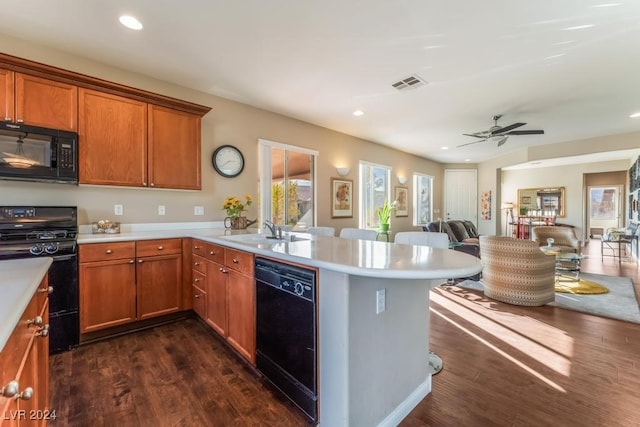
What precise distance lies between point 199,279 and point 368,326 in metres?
2.01

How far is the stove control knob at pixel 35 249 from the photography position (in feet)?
7.33

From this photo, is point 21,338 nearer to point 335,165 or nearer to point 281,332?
point 281,332

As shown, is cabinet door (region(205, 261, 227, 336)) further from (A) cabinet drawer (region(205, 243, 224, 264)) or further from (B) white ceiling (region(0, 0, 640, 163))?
(B) white ceiling (region(0, 0, 640, 163))

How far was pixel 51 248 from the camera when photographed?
2281 millimetres

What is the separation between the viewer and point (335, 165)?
5270 millimetres

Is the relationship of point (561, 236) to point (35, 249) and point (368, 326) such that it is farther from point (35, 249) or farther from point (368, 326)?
point (35, 249)

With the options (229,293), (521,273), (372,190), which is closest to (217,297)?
(229,293)

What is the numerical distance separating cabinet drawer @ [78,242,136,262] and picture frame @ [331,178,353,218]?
3.27 m

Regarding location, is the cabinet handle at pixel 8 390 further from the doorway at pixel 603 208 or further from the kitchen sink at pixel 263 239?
the doorway at pixel 603 208

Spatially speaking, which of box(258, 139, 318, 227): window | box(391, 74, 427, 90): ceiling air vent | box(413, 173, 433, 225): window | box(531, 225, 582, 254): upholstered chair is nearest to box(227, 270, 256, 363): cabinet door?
box(258, 139, 318, 227): window

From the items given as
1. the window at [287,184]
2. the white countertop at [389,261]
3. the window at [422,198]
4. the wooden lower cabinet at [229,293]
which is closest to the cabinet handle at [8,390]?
the white countertop at [389,261]

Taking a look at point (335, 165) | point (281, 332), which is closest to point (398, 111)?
point (335, 165)

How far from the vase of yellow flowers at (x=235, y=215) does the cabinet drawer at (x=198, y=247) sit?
2.15 ft

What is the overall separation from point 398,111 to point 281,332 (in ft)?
11.9
